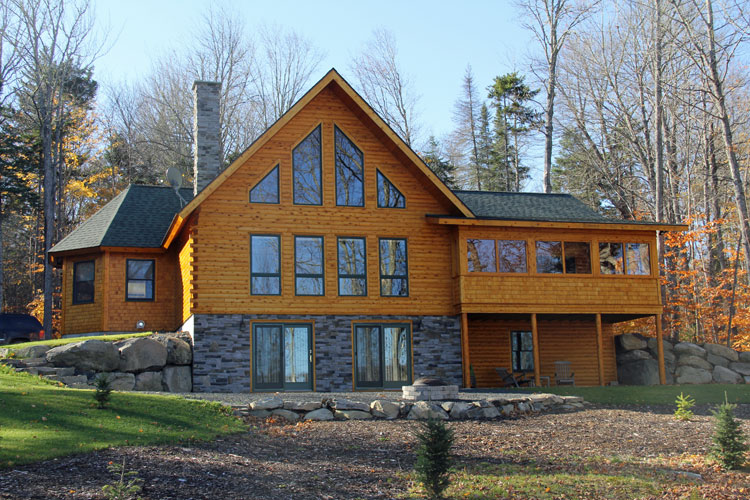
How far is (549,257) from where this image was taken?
22.1 metres

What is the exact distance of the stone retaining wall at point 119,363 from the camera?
56.8 feet

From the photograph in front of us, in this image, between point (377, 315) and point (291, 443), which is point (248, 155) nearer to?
point (377, 315)

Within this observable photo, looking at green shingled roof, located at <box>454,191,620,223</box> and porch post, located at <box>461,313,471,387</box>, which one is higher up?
green shingled roof, located at <box>454,191,620,223</box>

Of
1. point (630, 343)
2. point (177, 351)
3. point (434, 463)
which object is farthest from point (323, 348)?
point (434, 463)

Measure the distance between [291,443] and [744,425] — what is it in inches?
370

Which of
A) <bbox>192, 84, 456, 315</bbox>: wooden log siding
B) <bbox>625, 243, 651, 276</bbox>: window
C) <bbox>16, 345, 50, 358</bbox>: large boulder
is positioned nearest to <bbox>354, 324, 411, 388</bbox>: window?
<bbox>192, 84, 456, 315</bbox>: wooden log siding

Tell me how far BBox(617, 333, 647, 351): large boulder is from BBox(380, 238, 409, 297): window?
822 cm

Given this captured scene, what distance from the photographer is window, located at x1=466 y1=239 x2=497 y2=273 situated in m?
21.4

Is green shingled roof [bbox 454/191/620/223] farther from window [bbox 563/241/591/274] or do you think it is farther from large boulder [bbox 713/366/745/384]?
large boulder [bbox 713/366/745/384]

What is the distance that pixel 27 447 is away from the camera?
9.70m

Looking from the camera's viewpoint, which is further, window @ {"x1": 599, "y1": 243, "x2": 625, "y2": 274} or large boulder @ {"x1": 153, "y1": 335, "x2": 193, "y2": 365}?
window @ {"x1": 599, "y1": 243, "x2": 625, "y2": 274}

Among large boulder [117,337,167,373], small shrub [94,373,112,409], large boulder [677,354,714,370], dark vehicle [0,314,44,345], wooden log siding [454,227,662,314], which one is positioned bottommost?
large boulder [677,354,714,370]

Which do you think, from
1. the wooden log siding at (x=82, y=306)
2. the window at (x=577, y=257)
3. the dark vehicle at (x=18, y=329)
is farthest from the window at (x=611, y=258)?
the dark vehicle at (x=18, y=329)

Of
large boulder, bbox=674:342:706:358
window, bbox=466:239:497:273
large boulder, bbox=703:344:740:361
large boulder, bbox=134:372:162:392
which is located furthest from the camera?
large boulder, bbox=674:342:706:358
